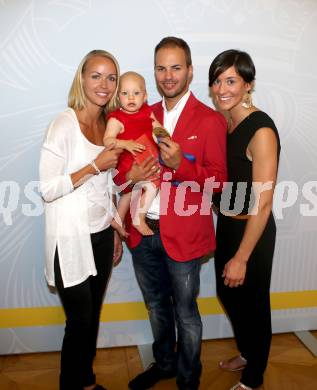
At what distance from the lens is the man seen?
213 cm

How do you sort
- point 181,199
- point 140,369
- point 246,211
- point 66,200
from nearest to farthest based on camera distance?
point 66,200, point 181,199, point 246,211, point 140,369

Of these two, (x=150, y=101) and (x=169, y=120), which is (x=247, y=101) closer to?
(x=169, y=120)

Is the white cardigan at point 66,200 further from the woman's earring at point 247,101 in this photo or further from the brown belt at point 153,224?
the woman's earring at point 247,101

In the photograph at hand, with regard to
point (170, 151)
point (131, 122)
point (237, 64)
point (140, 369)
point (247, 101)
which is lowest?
point (140, 369)

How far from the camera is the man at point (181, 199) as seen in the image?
2.13 meters

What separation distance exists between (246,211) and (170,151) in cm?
58

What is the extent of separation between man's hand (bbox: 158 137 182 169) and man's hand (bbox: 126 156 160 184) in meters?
0.12

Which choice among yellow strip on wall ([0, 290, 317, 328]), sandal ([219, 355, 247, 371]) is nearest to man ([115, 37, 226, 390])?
sandal ([219, 355, 247, 371])

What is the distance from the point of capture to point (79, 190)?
6.95ft

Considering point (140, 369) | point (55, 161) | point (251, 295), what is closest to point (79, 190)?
point (55, 161)

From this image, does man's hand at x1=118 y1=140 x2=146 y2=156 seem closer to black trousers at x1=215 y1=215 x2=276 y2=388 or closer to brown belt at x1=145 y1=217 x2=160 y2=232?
brown belt at x1=145 y1=217 x2=160 y2=232

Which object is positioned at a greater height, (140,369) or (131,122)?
(131,122)

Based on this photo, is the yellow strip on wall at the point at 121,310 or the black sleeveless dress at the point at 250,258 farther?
the yellow strip on wall at the point at 121,310

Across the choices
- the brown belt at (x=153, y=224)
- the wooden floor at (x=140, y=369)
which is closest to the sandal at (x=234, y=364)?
the wooden floor at (x=140, y=369)
